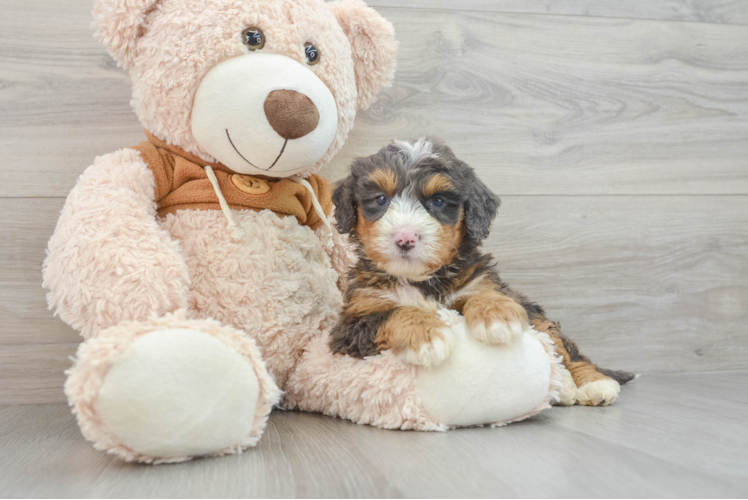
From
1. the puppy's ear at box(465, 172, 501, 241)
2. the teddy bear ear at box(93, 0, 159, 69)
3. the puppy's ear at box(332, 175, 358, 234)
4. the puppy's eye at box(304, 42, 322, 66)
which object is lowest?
the puppy's ear at box(332, 175, 358, 234)

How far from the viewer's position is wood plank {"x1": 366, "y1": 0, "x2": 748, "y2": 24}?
2.21 metres

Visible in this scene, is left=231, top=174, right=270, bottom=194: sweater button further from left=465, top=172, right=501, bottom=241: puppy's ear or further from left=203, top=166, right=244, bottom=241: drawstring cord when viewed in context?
left=465, top=172, right=501, bottom=241: puppy's ear

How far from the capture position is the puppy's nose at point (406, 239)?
4.45 feet

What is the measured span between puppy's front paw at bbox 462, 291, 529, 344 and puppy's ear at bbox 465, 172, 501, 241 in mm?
177

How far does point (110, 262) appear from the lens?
4.43 ft

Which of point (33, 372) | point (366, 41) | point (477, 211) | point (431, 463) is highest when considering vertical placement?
point (366, 41)

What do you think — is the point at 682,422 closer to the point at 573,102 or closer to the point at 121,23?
the point at 573,102

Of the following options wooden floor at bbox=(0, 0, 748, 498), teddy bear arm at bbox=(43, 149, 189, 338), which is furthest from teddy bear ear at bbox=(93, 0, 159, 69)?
wooden floor at bbox=(0, 0, 748, 498)

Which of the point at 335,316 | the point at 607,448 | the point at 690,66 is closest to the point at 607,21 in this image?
the point at 690,66

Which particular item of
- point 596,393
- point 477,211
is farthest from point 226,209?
point 596,393

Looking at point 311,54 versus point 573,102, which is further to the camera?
point 573,102

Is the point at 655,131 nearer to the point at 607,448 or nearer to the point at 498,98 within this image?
the point at 498,98

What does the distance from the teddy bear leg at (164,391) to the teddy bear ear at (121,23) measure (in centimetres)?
79

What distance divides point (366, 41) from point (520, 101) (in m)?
0.73
